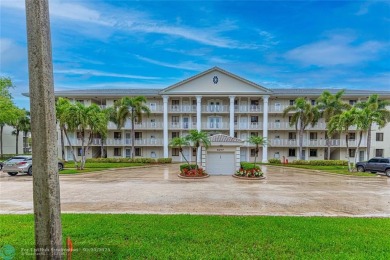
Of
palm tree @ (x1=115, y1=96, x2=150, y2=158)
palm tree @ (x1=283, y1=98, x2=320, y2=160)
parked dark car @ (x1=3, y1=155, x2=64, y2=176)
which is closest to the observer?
parked dark car @ (x1=3, y1=155, x2=64, y2=176)

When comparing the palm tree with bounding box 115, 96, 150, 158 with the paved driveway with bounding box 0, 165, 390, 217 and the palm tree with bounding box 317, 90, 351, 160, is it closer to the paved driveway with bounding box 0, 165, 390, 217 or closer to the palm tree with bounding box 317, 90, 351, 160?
the paved driveway with bounding box 0, 165, 390, 217

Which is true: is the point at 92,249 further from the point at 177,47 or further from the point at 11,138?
the point at 11,138

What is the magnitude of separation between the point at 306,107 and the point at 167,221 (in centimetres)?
3031

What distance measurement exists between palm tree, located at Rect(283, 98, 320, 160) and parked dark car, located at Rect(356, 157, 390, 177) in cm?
911

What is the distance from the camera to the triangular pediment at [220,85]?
35.1 metres

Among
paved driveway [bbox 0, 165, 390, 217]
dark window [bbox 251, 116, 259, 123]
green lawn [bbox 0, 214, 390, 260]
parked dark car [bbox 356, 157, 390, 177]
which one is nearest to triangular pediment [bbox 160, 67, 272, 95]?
dark window [bbox 251, 116, 259, 123]

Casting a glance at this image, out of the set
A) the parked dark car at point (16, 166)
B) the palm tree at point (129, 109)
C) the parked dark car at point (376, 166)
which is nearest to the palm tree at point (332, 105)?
the parked dark car at point (376, 166)

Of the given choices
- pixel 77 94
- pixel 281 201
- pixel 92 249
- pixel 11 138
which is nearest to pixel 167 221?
pixel 92 249

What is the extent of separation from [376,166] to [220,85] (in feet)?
70.8

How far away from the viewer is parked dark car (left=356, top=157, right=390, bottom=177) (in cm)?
2232

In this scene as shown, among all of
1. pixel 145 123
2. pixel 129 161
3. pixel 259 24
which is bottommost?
pixel 129 161

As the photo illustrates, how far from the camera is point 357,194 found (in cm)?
1288

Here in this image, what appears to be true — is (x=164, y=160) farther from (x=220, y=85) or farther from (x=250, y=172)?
(x=250, y=172)

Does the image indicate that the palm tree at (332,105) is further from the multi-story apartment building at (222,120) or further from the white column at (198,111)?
the white column at (198,111)
